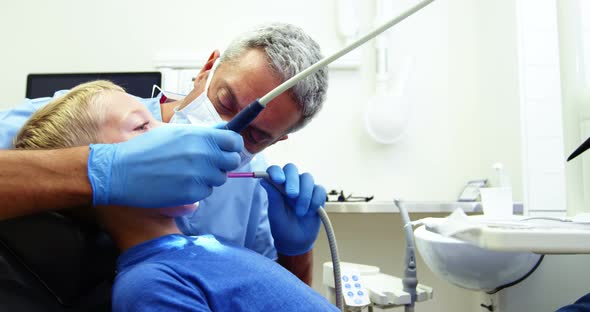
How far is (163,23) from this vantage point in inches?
105

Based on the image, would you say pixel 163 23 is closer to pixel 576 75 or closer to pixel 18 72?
pixel 18 72

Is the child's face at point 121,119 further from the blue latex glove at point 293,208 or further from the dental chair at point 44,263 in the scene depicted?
the blue latex glove at point 293,208

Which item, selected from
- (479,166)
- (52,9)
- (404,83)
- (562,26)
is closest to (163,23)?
(52,9)

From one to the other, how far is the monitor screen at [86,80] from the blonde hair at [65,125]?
4.34 ft

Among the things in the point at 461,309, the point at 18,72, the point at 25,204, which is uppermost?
the point at 18,72

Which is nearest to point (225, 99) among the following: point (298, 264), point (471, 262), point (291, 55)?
point (291, 55)

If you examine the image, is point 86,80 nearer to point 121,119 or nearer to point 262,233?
point 262,233

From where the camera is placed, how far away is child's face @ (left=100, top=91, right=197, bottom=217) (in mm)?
978

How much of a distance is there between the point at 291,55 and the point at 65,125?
0.56 meters

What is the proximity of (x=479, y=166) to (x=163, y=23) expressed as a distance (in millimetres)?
1806

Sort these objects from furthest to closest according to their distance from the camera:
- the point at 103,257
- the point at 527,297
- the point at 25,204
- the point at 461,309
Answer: the point at 461,309
the point at 527,297
the point at 103,257
the point at 25,204

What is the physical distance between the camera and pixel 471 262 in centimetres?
116

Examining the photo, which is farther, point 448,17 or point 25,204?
point 448,17

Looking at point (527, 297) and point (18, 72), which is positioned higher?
point (18, 72)
